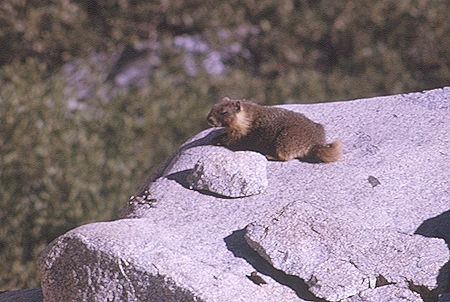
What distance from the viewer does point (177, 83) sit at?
8.00m

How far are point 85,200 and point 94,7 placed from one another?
9.95 feet

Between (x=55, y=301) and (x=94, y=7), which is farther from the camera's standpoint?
(x=94, y=7)

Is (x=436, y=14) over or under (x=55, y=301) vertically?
under

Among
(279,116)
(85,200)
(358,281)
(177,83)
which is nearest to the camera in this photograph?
(358,281)

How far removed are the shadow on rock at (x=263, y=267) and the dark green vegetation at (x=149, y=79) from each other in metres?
3.38

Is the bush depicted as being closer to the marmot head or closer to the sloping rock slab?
the marmot head

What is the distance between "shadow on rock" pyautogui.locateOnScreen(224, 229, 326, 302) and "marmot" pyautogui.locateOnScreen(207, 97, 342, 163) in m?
0.95

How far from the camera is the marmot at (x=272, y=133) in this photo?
3934mm

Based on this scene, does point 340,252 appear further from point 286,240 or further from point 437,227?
point 437,227

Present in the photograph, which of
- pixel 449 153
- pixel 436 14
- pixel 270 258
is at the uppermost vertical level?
pixel 270 258

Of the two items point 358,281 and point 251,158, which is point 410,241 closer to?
point 358,281

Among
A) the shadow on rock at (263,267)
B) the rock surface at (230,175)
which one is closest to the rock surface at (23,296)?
the rock surface at (230,175)

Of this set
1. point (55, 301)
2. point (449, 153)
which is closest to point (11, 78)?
point (55, 301)

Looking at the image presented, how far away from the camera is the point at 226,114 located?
420 centimetres
